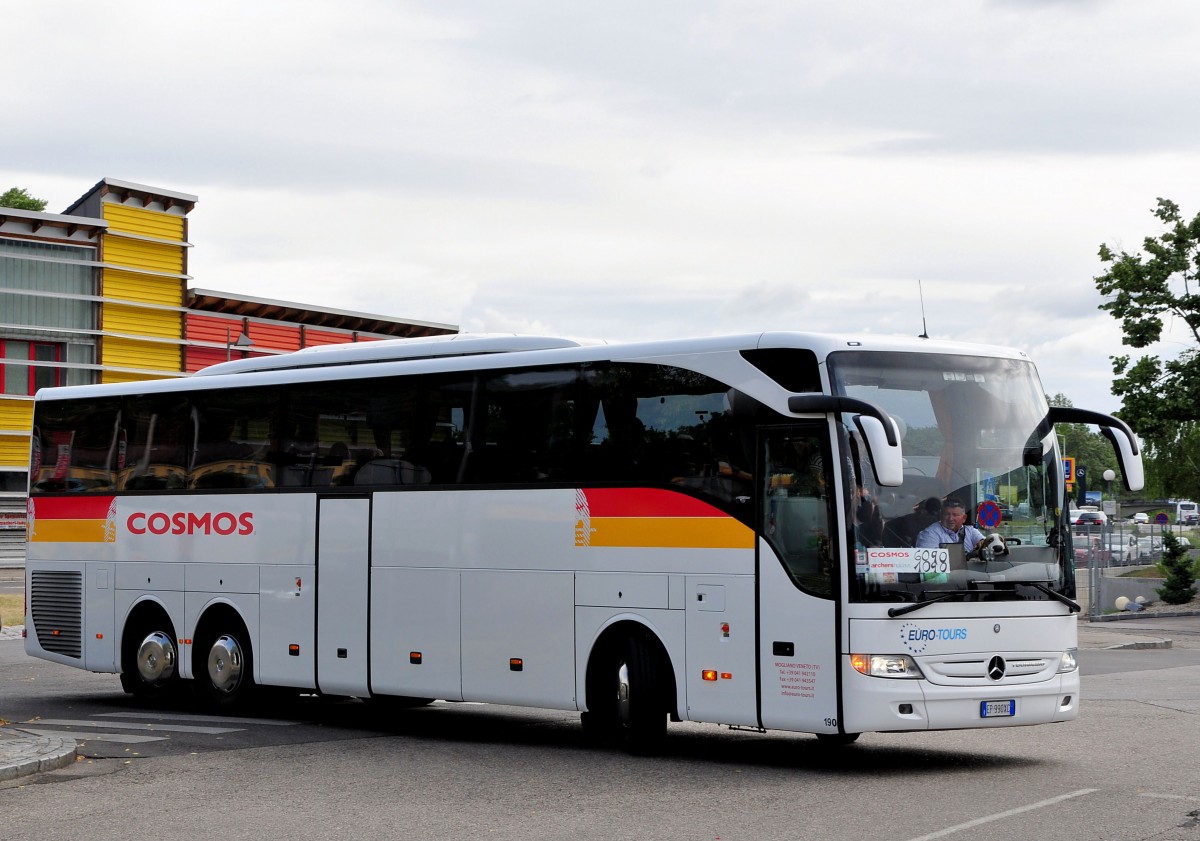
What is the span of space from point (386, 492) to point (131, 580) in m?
4.25

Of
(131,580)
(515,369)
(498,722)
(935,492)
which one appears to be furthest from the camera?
(131,580)

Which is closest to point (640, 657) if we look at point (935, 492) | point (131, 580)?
point (935, 492)

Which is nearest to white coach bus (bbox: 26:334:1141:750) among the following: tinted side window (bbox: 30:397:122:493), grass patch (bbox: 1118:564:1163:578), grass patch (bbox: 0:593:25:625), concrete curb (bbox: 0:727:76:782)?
tinted side window (bbox: 30:397:122:493)

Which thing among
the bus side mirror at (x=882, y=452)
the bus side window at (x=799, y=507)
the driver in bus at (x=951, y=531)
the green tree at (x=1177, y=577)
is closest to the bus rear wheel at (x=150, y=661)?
the bus side window at (x=799, y=507)

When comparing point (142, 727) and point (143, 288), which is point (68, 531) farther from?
point (143, 288)

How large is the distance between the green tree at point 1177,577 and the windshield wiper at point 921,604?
104 ft

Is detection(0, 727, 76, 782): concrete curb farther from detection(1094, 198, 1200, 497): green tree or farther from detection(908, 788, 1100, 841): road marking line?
detection(1094, 198, 1200, 497): green tree

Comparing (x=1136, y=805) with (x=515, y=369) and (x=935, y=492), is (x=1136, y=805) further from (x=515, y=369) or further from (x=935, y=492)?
(x=515, y=369)

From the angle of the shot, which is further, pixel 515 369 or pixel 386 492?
pixel 386 492

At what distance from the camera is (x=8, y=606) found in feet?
115

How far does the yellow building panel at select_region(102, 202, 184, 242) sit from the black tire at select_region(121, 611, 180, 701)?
3339 cm

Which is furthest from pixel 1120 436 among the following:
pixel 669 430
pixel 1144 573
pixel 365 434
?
pixel 1144 573

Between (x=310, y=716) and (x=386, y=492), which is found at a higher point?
(x=386, y=492)

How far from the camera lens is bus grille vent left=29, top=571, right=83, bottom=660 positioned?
18.6 meters
